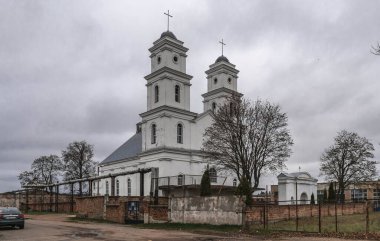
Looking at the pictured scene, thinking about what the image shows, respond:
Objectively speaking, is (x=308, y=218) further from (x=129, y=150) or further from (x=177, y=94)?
(x=129, y=150)

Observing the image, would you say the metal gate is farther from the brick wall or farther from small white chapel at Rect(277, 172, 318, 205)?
small white chapel at Rect(277, 172, 318, 205)

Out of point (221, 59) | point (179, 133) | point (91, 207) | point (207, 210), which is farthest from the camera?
point (221, 59)

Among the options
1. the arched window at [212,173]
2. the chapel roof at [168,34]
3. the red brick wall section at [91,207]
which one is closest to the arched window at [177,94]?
the chapel roof at [168,34]

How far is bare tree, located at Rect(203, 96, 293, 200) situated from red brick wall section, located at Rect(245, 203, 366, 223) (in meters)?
4.76

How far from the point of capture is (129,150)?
6034 cm

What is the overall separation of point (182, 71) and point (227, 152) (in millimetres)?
14292

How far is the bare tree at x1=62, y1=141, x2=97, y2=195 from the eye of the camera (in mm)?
69688

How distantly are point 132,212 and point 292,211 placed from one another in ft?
37.8

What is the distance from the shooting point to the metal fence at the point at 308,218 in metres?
23.1

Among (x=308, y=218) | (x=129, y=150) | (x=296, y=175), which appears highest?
(x=129, y=150)

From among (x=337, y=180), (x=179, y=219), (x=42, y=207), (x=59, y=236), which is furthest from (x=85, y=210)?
(x=337, y=180)

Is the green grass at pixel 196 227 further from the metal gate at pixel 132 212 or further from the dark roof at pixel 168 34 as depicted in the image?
the dark roof at pixel 168 34

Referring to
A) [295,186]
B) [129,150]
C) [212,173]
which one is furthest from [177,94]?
[295,186]

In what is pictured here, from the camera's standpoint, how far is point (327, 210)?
38719mm
